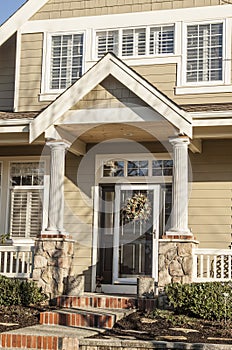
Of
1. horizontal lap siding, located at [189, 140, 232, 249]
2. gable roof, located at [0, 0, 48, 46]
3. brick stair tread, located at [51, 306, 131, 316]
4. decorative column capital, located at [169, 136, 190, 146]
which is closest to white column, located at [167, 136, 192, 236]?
decorative column capital, located at [169, 136, 190, 146]

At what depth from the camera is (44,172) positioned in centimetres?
1220

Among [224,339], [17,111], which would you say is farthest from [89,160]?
[224,339]

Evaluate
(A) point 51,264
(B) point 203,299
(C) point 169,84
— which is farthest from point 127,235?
(B) point 203,299

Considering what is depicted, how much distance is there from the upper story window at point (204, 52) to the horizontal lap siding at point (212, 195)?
1319 mm

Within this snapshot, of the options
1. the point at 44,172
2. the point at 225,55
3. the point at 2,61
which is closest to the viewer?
the point at 225,55

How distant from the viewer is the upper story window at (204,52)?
453 inches

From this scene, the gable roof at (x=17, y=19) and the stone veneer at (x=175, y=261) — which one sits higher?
the gable roof at (x=17, y=19)

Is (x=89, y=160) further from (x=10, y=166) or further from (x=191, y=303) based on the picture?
(x=191, y=303)

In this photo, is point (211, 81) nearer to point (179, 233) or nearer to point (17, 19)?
point (179, 233)

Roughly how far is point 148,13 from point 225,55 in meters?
1.81

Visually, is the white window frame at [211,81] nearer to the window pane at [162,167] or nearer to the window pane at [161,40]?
the window pane at [161,40]

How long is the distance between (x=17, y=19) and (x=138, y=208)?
4.74m

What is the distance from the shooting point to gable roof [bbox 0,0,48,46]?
12.7 meters

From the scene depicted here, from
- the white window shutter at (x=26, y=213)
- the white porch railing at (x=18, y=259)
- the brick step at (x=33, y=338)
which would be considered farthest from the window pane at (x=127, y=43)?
the brick step at (x=33, y=338)
